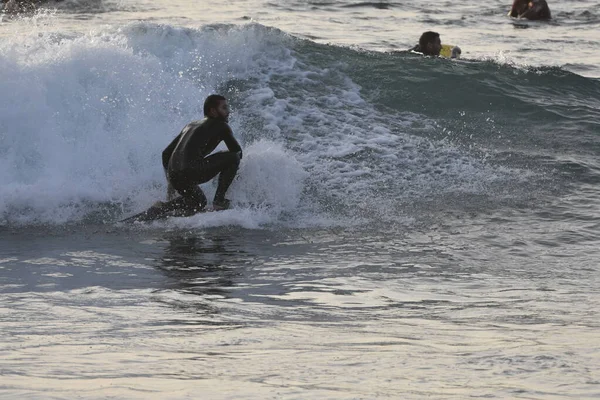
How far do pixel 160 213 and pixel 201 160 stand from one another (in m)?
0.65

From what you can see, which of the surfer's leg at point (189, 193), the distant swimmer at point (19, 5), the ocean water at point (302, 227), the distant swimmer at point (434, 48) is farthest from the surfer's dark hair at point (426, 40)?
the distant swimmer at point (19, 5)

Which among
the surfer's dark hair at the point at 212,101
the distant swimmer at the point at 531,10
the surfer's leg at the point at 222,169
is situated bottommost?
the surfer's leg at the point at 222,169

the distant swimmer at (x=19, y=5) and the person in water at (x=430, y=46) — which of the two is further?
the distant swimmer at (x=19, y=5)

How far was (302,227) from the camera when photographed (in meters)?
9.95

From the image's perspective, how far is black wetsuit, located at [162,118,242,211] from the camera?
399 inches

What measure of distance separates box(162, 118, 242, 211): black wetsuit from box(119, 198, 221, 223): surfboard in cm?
4

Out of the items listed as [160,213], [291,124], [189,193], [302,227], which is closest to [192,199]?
[189,193]

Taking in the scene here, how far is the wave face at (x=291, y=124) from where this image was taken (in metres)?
10.9

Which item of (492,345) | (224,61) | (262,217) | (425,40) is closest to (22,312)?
(492,345)

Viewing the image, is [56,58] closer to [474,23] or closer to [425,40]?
[425,40]

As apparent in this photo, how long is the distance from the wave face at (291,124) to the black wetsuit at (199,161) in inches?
21.5

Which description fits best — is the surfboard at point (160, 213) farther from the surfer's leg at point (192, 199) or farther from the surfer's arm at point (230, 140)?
the surfer's arm at point (230, 140)

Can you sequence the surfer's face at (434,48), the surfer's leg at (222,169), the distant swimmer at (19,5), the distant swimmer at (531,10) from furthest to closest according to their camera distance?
the distant swimmer at (19,5), the distant swimmer at (531,10), the surfer's face at (434,48), the surfer's leg at (222,169)

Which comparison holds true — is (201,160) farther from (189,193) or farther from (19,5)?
(19,5)
